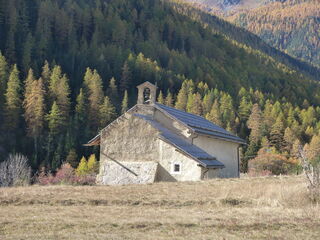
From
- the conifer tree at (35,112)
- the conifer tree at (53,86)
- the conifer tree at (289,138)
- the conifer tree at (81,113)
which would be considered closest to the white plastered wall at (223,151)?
the conifer tree at (35,112)

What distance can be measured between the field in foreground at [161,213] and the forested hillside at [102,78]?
201 ft

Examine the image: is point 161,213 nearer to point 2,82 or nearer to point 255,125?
point 2,82

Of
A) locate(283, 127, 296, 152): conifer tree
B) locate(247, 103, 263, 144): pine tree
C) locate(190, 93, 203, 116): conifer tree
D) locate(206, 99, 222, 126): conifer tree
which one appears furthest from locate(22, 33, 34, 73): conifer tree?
locate(283, 127, 296, 152): conifer tree

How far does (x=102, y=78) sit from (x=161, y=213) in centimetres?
11000

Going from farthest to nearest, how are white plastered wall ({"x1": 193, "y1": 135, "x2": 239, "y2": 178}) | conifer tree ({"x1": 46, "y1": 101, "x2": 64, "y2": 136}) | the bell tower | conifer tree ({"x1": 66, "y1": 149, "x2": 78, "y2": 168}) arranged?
conifer tree ({"x1": 46, "y1": 101, "x2": 64, "y2": 136}) → conifer tree ({"x1": 66, "y1": 149, "x2": 78, "y2": 168}) → the bell tower → white plastered wall ({"x1": 193, "y1": 135, "x2": 239, "y2": 178})

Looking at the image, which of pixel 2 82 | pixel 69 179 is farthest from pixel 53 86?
pixel 69 179

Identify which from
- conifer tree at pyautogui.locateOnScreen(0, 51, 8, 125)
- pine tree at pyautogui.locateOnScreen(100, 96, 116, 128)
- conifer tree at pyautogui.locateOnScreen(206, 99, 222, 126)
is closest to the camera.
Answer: conifer tree at pyautogui.locateOnScreen(0, 51, 8, 125)

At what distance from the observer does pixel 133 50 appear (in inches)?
6319

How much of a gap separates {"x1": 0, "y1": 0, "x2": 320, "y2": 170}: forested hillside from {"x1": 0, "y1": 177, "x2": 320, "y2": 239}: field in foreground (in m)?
61.3

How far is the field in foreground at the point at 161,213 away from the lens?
38.9ft

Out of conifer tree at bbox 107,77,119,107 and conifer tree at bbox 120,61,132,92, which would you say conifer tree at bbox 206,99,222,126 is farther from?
A: conifer tree at bbox 120,61,132,92

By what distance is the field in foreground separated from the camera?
11854 mm

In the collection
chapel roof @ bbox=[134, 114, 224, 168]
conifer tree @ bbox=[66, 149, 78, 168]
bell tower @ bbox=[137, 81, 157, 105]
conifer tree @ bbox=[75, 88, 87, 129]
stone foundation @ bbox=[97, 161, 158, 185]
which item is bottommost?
conifer tree @ bbox=[66, 149, 78, 168]

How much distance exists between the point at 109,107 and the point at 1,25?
54.4 meters
